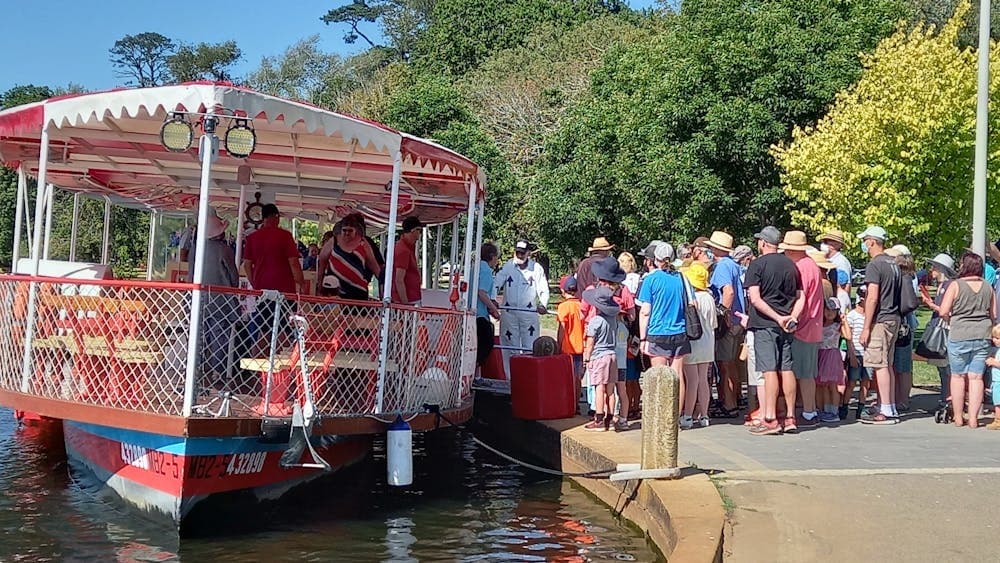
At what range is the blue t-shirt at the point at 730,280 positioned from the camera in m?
11.7

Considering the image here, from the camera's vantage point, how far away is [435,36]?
6153 cm

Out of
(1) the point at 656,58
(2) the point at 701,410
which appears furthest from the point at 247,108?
(1) the point at 656,58

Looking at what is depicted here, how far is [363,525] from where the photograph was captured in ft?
30.4

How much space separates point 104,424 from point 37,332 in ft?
4.32

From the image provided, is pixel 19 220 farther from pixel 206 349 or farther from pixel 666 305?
pixel 666 305

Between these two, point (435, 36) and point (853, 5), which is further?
point (435, 36)

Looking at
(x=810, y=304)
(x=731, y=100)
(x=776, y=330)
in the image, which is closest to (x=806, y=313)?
(x=810, y=304)

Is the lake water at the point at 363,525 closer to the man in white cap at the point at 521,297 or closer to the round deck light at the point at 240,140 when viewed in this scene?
the man in white cap at the point at 521,297

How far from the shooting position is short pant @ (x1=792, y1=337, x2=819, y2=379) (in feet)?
35.6

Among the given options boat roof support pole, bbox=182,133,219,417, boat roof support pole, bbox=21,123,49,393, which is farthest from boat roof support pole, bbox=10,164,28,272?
boat roof support pole, bbox=182,133,219,417

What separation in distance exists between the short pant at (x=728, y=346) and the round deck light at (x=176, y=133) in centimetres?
612

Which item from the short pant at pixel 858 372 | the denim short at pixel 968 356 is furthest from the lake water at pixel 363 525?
the denim short at pixel 968 356

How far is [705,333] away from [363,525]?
401 centimetres

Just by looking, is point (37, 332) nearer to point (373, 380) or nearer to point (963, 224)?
point (373, 380)
